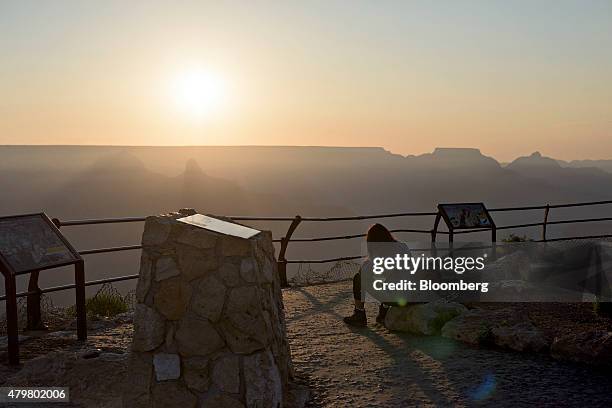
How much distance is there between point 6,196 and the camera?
122812mm

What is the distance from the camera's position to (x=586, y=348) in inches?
226

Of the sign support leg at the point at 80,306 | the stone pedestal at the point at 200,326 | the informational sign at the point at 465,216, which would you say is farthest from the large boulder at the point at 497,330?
the sign support leg at the point at 80,306

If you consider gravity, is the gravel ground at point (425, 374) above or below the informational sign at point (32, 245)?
below

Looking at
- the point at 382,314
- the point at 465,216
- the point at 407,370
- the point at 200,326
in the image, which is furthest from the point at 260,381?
the point at 465,216

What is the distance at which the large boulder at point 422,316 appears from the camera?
22.6 feet

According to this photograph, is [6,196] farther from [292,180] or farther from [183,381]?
[183,381]

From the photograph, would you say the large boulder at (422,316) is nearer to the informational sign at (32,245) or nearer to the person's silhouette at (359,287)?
the person's silhouette at (359,287)

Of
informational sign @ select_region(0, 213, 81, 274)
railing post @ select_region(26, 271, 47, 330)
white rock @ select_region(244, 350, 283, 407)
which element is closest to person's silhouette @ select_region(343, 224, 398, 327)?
white rock @ select_region(244, 350, 283, 407)

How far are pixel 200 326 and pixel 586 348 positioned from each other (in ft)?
12.4

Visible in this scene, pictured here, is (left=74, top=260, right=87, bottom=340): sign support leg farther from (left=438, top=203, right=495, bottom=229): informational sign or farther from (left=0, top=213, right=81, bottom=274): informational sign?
(left=438, top=203, right=495, bottom=229): informational sign

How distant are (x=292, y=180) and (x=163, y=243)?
17505 cm

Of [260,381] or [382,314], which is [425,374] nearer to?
[260,381]

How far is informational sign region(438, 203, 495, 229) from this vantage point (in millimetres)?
10766

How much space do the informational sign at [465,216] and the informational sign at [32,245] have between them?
666cm
